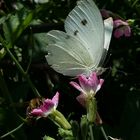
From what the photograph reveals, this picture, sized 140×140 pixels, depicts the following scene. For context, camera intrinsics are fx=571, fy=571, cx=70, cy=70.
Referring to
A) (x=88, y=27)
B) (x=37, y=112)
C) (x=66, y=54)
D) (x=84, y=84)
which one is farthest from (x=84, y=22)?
(x=37, y=112)

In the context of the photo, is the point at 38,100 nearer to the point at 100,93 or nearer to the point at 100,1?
the point at 100,93

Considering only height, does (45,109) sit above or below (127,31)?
above

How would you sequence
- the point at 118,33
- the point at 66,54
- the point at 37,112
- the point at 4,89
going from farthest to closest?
the point at 118,33 < the point at 66,54 < the point at 4,89 < the point at 37,112

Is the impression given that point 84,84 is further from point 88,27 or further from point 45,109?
point 88,27

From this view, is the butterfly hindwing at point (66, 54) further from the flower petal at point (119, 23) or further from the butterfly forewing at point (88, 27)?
the flower petal at point (119, 23)

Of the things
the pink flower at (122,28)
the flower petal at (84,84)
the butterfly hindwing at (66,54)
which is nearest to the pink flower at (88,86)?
the flower petal at (84,84)

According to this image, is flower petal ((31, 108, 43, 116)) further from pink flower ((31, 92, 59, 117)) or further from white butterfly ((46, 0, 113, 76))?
white butterfly ((46, 0, 113, 76))

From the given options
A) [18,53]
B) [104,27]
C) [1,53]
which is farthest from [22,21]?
[18,53]
